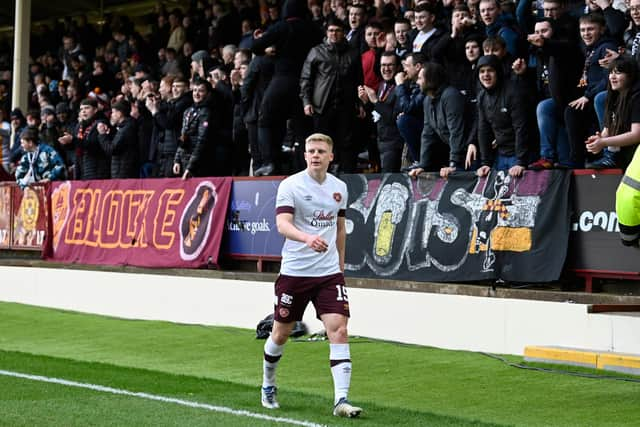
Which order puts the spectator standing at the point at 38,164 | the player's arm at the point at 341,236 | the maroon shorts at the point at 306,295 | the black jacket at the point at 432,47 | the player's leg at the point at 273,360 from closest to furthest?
the maroon shorts at the point at 306,295, the player's leg at the point at 273,360, the player's arm at the point at 341,236, the black jacket at the point at 432,47, the spectator standing at the point at 38,164

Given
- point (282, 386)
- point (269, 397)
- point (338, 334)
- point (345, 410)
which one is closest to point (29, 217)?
point (282, 386)

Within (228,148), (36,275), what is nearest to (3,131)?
(36,275)

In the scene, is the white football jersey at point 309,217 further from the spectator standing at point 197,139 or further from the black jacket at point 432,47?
the spectator standing at point 197,139

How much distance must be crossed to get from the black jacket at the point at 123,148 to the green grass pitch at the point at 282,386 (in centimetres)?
428

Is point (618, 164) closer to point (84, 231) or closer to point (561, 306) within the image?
point (561, 306)

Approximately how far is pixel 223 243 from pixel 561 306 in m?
5.73

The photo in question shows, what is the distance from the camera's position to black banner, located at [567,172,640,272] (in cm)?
1080

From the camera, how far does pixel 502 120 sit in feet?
38.6

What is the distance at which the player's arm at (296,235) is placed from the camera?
759 centimetres

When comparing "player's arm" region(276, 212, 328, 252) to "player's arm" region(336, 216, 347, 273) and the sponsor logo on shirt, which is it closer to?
the sponsor logo on shirt

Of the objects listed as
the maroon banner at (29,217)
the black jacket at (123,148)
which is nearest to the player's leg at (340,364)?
the black jacket at (123,148)

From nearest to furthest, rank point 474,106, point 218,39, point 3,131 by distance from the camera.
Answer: point 474,106
point 218,39
point 3,131

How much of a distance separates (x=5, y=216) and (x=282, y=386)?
11.3m

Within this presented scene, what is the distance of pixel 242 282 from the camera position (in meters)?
14.7
